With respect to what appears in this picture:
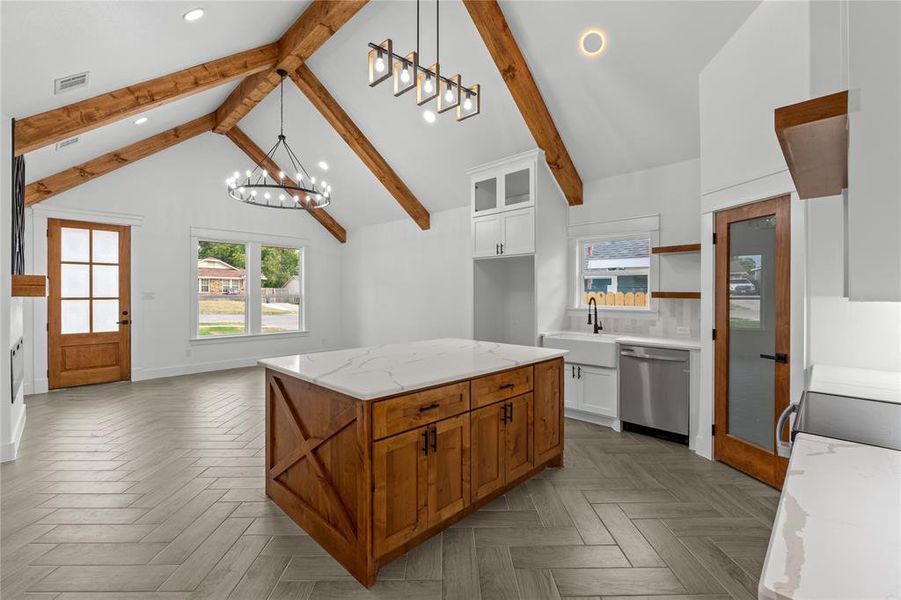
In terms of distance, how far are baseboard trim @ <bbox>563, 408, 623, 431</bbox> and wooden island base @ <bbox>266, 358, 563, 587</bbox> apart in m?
1.60

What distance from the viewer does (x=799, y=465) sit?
1.03 meters

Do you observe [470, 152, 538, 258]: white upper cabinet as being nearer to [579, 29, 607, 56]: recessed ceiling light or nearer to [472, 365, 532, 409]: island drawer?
[579, 29, 607, 56]: recessed ceiling light

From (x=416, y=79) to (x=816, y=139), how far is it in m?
2.53

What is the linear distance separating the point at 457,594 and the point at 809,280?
2.76 m

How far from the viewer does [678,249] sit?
13.0 ft

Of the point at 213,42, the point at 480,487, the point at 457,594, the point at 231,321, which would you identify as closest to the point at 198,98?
the point at 213,42

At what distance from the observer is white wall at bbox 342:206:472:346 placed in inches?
253

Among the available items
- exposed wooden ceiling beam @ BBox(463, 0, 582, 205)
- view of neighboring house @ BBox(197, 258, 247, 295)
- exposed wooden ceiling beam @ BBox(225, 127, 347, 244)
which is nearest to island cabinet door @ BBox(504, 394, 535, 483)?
exposed wooden ceiling beam @ BBox(463, 0, 582, 205)

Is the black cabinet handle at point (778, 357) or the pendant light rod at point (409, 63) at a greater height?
the pendant light rod at point (409, 63)

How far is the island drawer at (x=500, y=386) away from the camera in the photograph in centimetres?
240

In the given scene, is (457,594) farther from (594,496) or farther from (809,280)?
(809,280)

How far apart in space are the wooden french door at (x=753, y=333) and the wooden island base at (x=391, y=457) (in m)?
1.63

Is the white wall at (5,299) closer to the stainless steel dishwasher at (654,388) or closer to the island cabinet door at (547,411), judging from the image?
the island cabinet door at (547,411)

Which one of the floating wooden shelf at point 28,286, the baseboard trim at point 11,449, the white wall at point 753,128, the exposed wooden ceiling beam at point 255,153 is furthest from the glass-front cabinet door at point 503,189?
the baseboard trim at point 11,449
